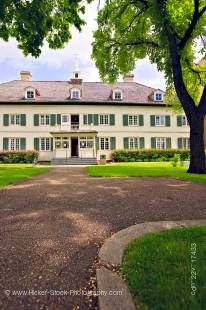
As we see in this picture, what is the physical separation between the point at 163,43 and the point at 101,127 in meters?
19.1

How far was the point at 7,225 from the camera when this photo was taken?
471 centimetres

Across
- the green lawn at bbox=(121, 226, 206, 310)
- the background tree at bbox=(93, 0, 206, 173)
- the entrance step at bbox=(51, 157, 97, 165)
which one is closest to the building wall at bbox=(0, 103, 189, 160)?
the entrance step at bbox=(51, 157, 97, 165)

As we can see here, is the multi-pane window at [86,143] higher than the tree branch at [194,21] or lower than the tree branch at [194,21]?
lower

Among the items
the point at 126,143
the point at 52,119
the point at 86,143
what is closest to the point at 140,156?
the point at 126,143

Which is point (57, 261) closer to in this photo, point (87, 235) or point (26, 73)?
point (87, 235)

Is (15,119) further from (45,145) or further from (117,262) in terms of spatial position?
(117,262)

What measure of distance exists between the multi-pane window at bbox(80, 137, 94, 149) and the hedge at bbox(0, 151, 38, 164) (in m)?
6.16

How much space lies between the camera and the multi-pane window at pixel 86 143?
1335 inches

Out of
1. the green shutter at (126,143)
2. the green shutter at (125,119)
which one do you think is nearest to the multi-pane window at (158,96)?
the green shutter at (125,119)

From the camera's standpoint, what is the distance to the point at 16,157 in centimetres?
3175

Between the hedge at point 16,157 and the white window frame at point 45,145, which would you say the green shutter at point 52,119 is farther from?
the hedge at point 16,157

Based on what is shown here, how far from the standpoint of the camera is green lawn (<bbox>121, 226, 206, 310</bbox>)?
2341 millimetres

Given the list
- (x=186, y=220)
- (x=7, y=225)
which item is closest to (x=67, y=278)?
(x=7, y=225)

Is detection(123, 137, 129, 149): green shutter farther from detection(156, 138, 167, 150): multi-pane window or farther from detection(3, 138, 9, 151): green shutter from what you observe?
detection(3, 138, 9, 151): green shutter
